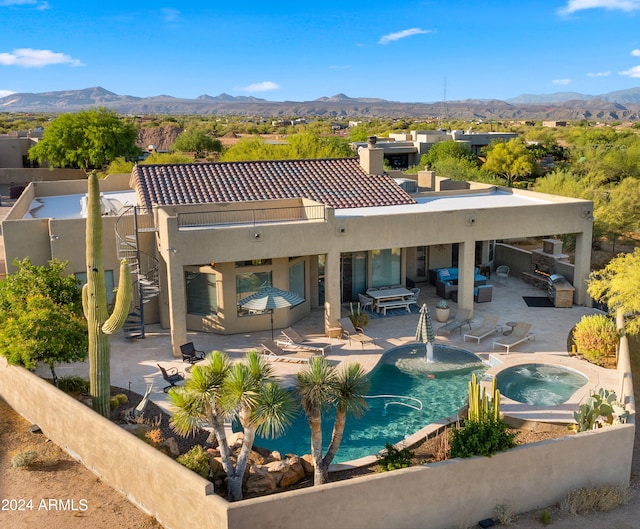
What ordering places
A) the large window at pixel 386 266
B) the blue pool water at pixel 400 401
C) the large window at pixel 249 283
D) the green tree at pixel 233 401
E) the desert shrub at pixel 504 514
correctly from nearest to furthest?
the green tree at pixel 233 401
the desert shrub at pixel 504 514
the blue pool water at pixel 400 401
the large window at pixel 249 283
the large window at pixel 386 266

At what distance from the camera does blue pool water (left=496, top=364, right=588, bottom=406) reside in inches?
673

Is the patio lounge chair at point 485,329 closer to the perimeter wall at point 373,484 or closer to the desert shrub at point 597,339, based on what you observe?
the desert shrub at point 597,339

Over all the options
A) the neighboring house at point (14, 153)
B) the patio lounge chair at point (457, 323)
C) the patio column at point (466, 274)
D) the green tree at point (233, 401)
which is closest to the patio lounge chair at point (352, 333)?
the patio lounge chair at point (457, 323)

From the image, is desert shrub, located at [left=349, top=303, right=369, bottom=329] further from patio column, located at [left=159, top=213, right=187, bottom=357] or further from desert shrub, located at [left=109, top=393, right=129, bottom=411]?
desert shrub, located at [left=109, top=393, right=129, bottom=411]

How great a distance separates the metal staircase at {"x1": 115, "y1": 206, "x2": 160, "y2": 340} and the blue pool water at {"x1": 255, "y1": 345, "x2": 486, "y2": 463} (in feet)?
25.1

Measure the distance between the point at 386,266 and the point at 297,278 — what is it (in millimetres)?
4258

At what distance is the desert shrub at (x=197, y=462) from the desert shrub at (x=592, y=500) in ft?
23.3

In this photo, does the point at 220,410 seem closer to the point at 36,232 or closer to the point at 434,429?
the point at 434,429

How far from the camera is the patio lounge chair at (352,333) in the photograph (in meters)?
21.0

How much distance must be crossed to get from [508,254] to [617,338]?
38.3ft

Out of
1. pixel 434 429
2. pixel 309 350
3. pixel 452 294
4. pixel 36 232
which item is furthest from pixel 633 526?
pixel 36 232

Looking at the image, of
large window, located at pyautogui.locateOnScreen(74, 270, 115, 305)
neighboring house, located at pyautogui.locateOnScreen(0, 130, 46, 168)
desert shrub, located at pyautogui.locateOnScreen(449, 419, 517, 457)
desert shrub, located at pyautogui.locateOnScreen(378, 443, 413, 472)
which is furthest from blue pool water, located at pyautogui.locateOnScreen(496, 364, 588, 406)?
neighboring house, located at pyautogui.locateOnScreen(0, 130, 46, 168)

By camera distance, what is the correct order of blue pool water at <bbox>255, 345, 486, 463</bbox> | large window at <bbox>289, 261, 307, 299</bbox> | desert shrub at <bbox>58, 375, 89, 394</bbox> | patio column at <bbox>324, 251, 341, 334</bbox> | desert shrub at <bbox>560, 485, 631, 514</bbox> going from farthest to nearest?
large window at <bbox>289, 261, 307, 299</bbox> → patio column at <bbox>324, 251, 341, 334</bbox> → desert shrub at <bbox>58, 375, 89, 394</bbox> → blue pool water at <bbox>255, 345, 486, 463</bbox> → desert shrub at <bbox>560, 485, 631, 514</bbox>

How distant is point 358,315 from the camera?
73.8 feet
